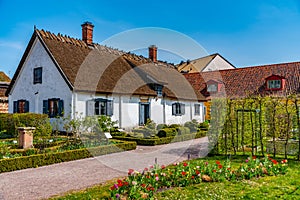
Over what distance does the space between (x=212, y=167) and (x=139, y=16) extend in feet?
30.8

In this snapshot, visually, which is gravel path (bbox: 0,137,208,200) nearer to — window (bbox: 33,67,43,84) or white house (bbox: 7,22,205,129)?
white house (bbox: 7,22,205,129)

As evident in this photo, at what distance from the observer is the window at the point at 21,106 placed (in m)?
18.4

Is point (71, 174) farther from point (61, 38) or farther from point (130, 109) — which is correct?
point (61, 38)

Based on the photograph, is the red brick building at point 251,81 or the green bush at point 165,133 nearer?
the green bush at point 165,133

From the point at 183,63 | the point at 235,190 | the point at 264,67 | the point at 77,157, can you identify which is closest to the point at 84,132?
the point at 77,157

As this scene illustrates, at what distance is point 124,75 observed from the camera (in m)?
19.8

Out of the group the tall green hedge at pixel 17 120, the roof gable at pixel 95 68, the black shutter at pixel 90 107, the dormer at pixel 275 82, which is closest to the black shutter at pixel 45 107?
the tall green hedge at pixel 17 120

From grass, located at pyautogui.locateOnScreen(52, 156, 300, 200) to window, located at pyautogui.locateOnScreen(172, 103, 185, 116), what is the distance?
17201 mm

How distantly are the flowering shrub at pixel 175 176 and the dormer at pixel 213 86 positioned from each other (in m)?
22.8

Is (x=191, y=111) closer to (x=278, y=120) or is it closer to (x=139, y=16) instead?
(x=139, y=16)

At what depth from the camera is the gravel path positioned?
6.29 meters

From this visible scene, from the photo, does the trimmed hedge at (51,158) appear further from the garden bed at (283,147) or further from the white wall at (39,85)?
the garden bed at (283,147)

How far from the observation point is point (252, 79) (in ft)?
91.9

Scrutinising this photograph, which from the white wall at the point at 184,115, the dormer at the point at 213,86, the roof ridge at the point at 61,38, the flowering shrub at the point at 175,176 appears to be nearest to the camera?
the flowering shrub at the point at 175,176
